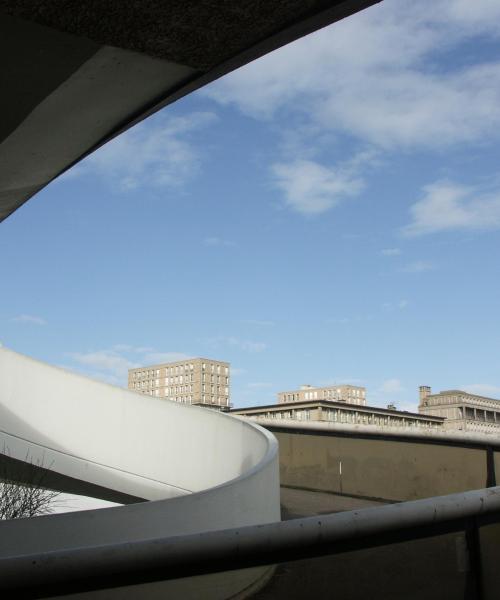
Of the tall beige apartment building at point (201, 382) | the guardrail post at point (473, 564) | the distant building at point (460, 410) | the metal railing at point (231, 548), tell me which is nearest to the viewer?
the metal railing at point (231, 548)

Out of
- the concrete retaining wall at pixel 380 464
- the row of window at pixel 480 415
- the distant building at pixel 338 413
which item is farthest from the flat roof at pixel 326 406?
the concrete retaining wall at pixel 380 464

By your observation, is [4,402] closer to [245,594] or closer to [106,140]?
[106,140]

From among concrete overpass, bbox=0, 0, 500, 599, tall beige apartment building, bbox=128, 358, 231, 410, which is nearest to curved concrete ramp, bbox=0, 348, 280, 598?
concrete overpass, bbox=0, 0, 500, 599

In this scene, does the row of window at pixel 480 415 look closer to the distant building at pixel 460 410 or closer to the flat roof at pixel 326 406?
the distant building at pixel 460 410

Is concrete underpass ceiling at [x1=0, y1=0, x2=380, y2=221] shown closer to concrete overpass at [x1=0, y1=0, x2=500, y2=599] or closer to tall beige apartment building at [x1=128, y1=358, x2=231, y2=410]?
concrete overpass at [x1=0, y1=0, x2=500, y2=599]

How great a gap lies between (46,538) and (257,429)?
386 cm

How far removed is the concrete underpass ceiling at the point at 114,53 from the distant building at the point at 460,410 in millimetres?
131793

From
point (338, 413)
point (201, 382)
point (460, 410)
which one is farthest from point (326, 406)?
point (201, 382)

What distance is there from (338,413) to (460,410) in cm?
3709

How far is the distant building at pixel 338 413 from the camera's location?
102 meters

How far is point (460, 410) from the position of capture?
454ft

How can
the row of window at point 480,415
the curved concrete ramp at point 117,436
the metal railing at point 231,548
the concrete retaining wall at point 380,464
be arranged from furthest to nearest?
the row of window at point 480,415, the curved concrete ramp at point 117,436, the concrete retaining wall at point 380,464, the metal railing at point 231,548

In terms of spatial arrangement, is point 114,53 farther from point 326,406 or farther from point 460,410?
point 460,410

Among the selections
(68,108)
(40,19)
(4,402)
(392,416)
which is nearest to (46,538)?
(68,108)
